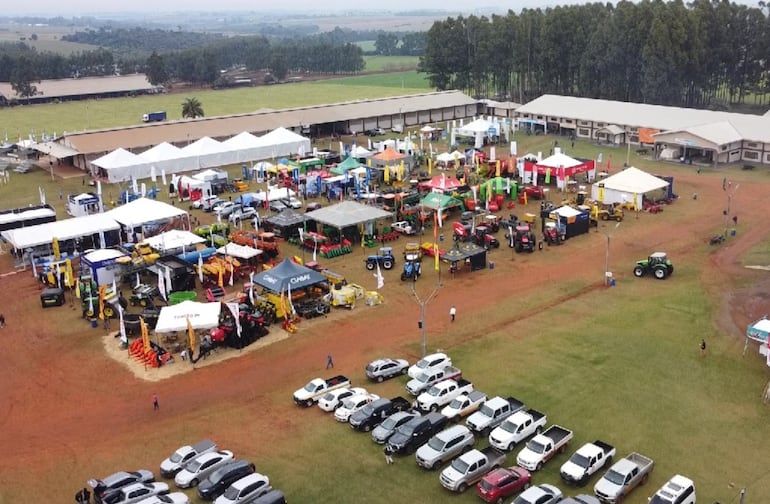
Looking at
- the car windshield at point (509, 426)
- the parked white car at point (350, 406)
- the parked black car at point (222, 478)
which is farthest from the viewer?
the parked white car at point (350, 406)

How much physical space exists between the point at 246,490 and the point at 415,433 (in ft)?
15.2

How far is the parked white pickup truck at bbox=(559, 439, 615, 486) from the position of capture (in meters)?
17.6

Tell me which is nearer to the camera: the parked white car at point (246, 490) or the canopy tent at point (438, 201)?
the parked white car at point (246, 490)

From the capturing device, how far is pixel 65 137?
55.8 meters

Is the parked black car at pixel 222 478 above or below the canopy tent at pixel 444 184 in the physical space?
below

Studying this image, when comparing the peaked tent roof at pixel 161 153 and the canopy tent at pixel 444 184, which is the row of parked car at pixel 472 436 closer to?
the canopy tent at pixel 444 184

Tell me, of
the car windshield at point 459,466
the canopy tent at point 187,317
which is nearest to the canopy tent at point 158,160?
the canopy tent at point 187,317

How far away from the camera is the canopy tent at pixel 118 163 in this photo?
51.0 metres

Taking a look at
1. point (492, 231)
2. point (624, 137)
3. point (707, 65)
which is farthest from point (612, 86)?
point (492, 231)

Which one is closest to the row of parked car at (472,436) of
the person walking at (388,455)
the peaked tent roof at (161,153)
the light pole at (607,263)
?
the person walking at (388,455)

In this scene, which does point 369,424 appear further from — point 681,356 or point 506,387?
point 681,356

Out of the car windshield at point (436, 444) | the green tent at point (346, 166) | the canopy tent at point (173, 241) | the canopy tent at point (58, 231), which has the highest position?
the green tent at point (346, 166)

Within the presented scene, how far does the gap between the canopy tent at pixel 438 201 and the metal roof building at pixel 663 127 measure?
21067 millimetres

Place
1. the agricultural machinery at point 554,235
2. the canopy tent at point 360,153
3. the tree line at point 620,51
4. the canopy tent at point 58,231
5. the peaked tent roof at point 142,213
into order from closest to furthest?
the canopy tent at point 58,231 → the agricultural machinery at point 554,235 → the peaked tent roof at point 142,213 → the canopy tent at point 360,153 → the tree line at point 620,51
